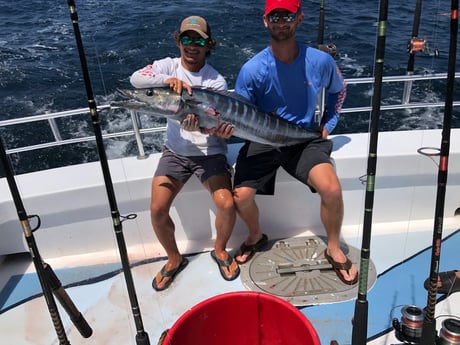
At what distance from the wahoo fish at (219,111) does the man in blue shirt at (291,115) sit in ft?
0.34

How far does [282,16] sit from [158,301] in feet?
6.26

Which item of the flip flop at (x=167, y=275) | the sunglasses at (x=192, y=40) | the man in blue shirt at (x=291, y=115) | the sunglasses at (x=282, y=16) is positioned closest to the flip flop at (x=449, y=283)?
the man in blue shirt at (x=291, y=115)

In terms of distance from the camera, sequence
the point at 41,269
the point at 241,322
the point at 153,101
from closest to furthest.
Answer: the point at 41,269 → the point at 241,322 → the point at 153,101

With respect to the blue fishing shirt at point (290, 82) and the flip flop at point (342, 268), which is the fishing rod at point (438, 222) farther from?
the blue fishing shirt at point (290, 82)

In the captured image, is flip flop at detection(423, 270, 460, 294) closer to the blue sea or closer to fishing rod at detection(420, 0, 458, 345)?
fishing rod at detection(420, 0, 458, 345)

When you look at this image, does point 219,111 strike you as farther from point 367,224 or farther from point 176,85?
point 367,224

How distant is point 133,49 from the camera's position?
36.1 feet

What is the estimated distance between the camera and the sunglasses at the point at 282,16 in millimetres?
2607

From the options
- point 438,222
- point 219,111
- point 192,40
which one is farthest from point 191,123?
point 438,222

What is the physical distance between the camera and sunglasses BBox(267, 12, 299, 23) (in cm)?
261

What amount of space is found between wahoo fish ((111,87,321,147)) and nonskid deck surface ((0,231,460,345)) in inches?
38.4

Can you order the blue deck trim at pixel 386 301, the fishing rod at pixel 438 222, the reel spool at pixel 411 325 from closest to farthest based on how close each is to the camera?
the fishing rod at pixel 438 222 → the reel spool at pixel 411 325 → the blue deck trim at pixel 386 301

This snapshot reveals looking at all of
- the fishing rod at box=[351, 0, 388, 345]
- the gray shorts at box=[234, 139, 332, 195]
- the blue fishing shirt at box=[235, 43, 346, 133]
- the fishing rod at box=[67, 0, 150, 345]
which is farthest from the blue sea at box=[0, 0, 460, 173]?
the fishing rod at box=[351, 0, 388, 345]

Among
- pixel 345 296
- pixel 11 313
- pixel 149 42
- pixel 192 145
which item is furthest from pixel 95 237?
pixel 149 42
